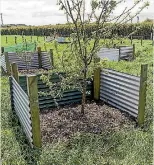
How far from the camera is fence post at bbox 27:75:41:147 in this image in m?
4.43

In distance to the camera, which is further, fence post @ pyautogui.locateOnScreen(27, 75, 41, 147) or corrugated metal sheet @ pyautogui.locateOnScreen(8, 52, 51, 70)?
corrugated metal sheet @ pyautogui.locateOnScreen(8, 52, 51, 70)

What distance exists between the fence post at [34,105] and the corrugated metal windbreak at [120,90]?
7.01ft

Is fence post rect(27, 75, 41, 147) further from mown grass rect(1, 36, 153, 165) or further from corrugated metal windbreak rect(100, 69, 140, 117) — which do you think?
corrugated metal windbreak rect(100, 69, 140, 117)

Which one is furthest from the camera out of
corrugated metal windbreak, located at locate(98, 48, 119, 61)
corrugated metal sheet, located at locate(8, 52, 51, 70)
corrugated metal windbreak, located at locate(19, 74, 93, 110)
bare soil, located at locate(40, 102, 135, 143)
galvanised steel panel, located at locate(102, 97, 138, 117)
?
corrugated metal windbreak, located at locate(98, 48, 119, 61)

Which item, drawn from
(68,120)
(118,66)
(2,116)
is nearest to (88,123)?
(68,120)

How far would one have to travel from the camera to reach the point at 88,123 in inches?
218

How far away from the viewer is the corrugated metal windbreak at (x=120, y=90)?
226 inches

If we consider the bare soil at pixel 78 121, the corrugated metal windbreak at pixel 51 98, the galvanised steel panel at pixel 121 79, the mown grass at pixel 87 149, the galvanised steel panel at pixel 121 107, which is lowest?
the mown grass at pixel 87 149

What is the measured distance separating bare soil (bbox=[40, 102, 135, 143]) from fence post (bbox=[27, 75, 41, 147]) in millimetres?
389

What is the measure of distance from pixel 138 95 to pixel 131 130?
0.73 m

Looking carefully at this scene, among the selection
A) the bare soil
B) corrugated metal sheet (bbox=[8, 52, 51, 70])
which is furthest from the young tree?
corrugated metal sheet (bbox=[8, 52, 51, 70])

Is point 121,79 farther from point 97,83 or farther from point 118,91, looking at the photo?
point 97,83

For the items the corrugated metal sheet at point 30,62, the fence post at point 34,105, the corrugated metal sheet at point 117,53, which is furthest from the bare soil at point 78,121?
the corrugated metal sheet at point 117,53

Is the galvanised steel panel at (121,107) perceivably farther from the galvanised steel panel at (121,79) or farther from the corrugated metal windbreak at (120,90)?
the galvanised steel panel at (121,79)
